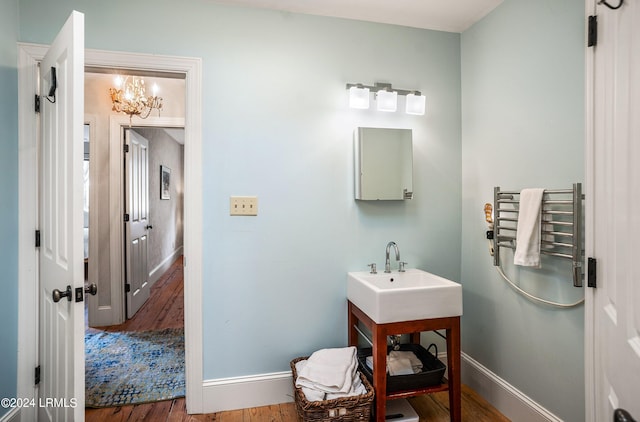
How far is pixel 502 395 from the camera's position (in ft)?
6.44

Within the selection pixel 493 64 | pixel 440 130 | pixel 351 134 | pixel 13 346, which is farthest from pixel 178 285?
pixel 493 64

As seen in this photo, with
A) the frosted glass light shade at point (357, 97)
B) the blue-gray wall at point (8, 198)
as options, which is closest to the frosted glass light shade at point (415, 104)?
the frosted glass light shade at point (357, 97)

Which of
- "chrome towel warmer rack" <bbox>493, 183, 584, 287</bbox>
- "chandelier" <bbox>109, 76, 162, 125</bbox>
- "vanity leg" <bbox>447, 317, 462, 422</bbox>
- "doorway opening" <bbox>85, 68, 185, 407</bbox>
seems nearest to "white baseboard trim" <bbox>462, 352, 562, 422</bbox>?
"vanity leg" <bbox>447, 317, 462, 422</bbox>

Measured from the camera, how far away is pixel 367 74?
219 cm

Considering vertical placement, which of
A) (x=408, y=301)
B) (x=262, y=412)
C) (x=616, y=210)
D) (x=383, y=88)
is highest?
(x=383, y=88)

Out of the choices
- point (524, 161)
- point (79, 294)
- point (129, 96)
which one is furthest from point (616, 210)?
point (129, 96)

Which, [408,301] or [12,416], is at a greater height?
[408,301]

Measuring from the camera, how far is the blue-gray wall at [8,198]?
162 cm

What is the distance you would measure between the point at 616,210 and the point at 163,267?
6.05 m

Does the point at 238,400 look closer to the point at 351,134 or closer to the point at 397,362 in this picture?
the point at 397,362

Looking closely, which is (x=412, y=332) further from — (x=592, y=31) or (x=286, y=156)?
(x=592, y=31)

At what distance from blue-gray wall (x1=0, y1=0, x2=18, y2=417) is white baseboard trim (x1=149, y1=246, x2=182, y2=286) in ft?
10.2

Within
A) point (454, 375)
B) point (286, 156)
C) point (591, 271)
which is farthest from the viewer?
point (286, 156)

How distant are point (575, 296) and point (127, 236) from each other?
3649 millimetres
